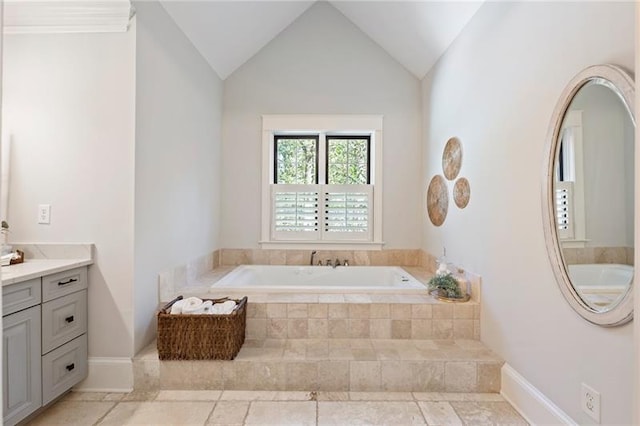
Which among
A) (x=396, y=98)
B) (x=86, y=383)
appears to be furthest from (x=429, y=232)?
(x=86, y=383)

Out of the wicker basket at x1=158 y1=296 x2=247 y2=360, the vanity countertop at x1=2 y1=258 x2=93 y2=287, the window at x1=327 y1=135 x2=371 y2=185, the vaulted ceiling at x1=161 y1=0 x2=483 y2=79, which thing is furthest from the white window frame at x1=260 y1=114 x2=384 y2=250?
the vanity countertop at x1=2 y1=258 x2=93 y2=287

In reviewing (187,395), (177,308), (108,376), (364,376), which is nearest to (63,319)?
(108,376)

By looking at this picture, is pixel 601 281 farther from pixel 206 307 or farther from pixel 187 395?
pixel 187 395

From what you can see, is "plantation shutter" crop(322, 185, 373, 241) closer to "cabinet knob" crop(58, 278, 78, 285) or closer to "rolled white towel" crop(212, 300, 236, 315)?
"rolled white towel" crop(212, 300, 236, 315)

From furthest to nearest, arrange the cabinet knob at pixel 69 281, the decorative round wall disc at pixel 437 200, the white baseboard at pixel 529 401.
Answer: the decorative round wall disc at pixel 437 200 → the cabinet knob at pixel 69 281 → the white baseboard at pixel 529 401

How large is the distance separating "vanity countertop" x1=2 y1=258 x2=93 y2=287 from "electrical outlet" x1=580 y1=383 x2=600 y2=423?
266cm

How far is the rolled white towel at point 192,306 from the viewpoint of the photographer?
7.29 feet

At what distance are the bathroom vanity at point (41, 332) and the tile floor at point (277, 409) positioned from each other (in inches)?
8.5

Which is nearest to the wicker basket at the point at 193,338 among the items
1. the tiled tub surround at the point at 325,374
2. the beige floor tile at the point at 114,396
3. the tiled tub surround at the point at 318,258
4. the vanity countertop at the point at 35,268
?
the tiled tub surround at the point at 325,374

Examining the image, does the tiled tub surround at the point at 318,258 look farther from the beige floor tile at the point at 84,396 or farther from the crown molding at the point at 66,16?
the crown molding at the point at 66,16

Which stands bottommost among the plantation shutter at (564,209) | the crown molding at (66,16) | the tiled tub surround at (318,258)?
the tiled tub surround at (318,258)

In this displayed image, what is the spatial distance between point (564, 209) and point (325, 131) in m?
2.63

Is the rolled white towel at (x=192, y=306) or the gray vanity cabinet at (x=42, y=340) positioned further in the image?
the rolled white towel at (x=192, y=306)

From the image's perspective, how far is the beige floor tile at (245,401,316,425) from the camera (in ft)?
6.15
